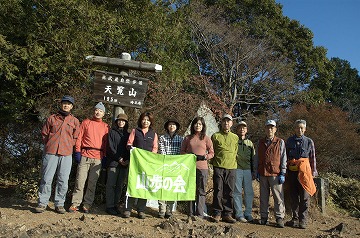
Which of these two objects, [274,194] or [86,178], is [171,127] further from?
[274,194]

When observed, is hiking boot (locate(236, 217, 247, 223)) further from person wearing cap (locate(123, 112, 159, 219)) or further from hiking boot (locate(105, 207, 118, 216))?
hiking boot (locate(105, 207, 118, 216))

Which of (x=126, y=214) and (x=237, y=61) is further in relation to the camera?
(x=237, y=61)

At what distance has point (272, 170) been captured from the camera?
5789 mm

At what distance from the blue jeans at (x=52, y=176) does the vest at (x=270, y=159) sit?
10.2ft

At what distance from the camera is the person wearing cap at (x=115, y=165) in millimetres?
5703

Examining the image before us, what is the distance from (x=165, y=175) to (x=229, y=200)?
1.15 meters

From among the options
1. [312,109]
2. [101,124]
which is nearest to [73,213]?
[101,124]

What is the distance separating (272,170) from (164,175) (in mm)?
1756

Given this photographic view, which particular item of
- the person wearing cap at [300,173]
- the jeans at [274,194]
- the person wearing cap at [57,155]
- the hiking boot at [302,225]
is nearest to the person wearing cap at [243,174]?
the jeans at [274,194]

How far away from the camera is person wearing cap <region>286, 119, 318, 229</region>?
5.77 m

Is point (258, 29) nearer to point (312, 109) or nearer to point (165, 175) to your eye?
point (312, 109)

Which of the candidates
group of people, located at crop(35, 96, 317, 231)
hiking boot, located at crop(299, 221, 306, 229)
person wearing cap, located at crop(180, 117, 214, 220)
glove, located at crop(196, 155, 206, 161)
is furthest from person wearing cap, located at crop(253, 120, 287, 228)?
glove, located at crop(196, 155, 206, 161)

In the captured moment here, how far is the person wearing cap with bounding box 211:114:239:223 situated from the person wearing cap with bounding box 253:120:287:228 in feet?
1.53

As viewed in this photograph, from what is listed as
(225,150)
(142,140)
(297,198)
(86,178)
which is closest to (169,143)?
(142,140)
